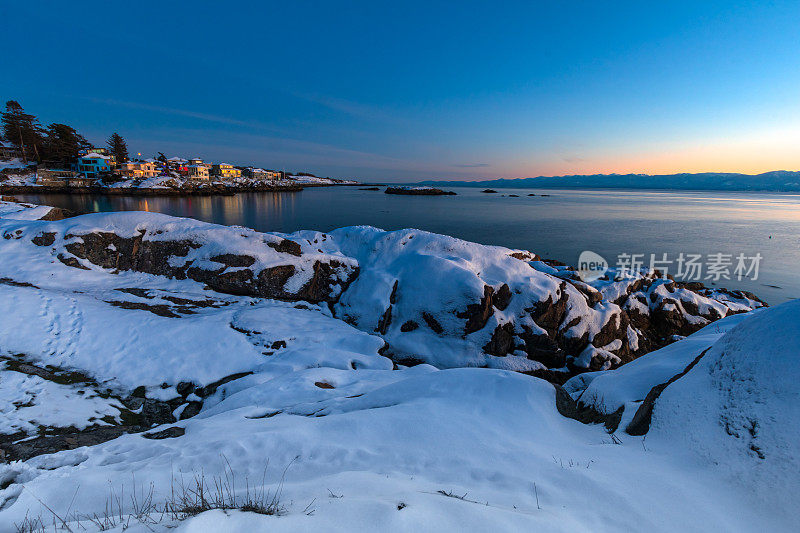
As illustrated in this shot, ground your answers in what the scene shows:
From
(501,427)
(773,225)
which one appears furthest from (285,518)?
(773,225)

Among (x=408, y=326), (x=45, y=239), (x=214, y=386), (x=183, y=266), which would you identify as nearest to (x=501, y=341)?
(x=408, y=326)

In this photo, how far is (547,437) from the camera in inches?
234

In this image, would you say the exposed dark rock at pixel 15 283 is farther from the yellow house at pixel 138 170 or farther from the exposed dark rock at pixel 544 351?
the yellow house at pixel 138 170

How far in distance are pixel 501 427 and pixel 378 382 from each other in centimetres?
490

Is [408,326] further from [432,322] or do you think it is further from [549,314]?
[549,314]

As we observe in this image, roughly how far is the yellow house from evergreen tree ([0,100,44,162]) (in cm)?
1942

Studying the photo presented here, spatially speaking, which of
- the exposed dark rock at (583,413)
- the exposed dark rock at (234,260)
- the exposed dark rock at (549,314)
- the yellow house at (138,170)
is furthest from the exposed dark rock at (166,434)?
the yellow house at (138,170)

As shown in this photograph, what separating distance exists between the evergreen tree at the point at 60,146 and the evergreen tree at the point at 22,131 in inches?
75.8

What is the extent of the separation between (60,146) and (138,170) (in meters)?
19.0

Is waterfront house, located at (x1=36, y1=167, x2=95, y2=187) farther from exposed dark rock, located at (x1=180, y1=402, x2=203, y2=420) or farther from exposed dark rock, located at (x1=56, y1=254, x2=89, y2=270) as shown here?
exposed dark rock, located at (x1=180, y1=402, x2=203, y2=420)

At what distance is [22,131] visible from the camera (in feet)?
292

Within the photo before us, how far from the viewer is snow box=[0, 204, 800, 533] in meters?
3.51

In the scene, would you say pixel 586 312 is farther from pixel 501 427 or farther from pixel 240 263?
pixel 240 263

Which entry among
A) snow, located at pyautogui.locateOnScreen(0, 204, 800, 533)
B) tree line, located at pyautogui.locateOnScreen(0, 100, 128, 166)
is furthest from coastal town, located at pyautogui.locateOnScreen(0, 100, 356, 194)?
snow, located at pyautogui.locateOnScreen(0, 204, 800, 533)
